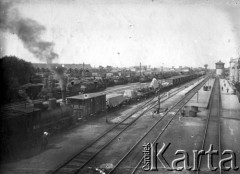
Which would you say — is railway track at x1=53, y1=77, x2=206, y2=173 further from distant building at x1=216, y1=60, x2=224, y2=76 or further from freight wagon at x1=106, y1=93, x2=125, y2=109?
distant building at x1=216, y1=60, x2=224, y2=76

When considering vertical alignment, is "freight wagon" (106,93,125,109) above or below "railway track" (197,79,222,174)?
above

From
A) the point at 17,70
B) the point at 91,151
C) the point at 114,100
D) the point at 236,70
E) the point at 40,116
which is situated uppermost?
the point at 236,70

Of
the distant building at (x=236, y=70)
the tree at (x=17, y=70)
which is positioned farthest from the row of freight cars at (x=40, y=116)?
the distant building at (x=236, y=70)

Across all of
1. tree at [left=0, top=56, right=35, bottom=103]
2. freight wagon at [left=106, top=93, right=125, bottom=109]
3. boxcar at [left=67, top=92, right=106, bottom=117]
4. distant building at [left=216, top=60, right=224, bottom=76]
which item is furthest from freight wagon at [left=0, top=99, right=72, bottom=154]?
distant building at [left=216, top=60, right=224, bottom=76]

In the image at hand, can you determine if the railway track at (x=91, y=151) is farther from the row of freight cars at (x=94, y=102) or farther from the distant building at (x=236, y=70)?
the distant building at (x=236, y=70)

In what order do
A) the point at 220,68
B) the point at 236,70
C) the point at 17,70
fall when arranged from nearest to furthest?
the point at 17,70, the point at 236,70, the point at 220,68

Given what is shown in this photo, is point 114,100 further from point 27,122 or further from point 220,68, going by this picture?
point 220,68

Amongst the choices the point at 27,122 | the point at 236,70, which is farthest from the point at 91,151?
the point at 236,70

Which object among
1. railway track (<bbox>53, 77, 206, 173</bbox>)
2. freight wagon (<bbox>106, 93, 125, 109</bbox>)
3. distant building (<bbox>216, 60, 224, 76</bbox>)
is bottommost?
railway track (<bbox>53, 77, 206, 173</bbox>)

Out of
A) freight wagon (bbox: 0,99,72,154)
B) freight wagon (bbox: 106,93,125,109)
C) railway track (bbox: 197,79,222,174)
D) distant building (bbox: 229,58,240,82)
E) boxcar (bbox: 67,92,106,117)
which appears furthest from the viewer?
distant building (bbox: 229,58,240,82)
